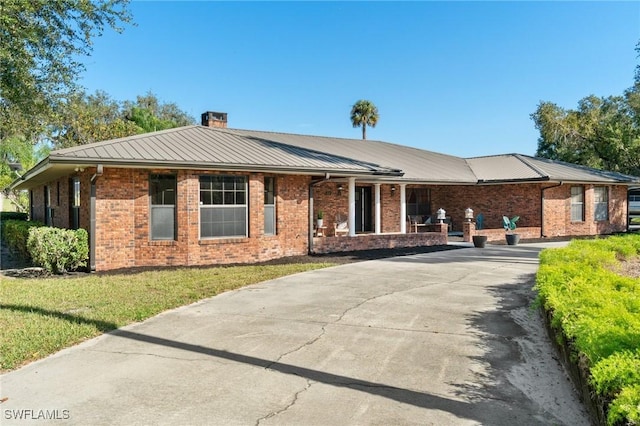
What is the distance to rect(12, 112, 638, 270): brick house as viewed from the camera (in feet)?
37.7

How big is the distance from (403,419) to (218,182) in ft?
32.5

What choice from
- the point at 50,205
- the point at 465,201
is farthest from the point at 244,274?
the point at 465,201

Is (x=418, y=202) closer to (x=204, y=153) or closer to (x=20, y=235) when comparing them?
(x=204, y=153)

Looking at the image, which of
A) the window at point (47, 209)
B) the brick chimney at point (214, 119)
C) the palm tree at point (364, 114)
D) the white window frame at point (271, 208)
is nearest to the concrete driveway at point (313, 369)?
the white window frame at point (271, 208)

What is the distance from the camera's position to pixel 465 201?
22484 mm

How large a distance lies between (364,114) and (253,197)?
27793 mm

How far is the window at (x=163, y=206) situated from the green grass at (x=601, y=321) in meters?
8.94

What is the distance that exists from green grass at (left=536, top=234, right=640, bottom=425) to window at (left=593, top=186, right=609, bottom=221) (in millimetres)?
15535

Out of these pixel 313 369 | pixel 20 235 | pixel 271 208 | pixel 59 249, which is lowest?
pixel 313 369

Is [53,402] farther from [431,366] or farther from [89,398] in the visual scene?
[431,366]

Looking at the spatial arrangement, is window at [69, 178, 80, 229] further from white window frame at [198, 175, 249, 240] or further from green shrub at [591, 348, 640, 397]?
green shrub at [591, 348, 640, 397]

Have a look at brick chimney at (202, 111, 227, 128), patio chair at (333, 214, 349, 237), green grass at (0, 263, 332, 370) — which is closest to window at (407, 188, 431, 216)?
patio chair at (333, 214, 349, 237)

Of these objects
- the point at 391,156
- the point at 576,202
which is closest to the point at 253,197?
the point at 391,156

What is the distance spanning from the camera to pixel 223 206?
1262 centimetres
